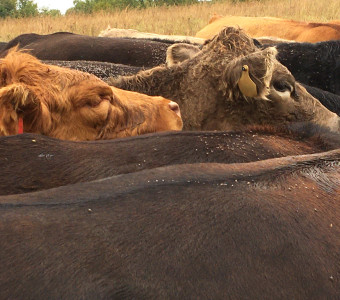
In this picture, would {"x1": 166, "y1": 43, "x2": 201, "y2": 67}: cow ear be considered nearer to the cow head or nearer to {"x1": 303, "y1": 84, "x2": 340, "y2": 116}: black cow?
the cow head

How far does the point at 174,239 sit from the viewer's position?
2.06 meters

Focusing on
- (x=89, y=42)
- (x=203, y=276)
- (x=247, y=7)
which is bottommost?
(x=247, y=7)

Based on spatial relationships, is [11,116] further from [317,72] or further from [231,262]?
[317,72]

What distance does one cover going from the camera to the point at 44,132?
3.72 metres

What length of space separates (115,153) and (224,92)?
205 cm

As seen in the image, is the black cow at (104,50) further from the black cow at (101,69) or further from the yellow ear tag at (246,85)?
the yellow ear tag at (246,85)

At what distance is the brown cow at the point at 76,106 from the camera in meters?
3.70

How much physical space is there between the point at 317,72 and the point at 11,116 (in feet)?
13.3

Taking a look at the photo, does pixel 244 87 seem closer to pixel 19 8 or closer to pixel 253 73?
pixel 253 73

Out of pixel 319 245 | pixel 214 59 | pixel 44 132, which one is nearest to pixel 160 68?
pixel 214 59

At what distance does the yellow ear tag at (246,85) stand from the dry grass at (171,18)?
1144 cm

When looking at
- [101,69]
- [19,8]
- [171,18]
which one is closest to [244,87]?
[101,69]

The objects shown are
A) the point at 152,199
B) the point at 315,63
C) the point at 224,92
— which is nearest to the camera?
the point at 152,199

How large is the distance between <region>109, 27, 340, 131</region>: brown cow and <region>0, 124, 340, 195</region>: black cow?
1418 mm
